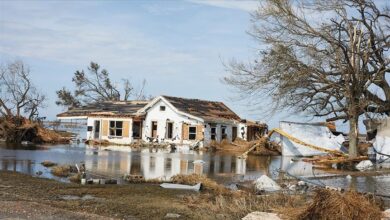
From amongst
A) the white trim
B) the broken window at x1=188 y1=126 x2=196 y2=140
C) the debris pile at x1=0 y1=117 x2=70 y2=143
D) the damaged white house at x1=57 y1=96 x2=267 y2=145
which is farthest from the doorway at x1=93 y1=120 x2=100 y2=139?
the broken window at x1=188 y1=126 x2=196 y2=140

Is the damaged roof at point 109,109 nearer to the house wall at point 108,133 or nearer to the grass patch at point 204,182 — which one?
the house wall at point 108,133

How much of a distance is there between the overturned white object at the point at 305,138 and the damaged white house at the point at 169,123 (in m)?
7.95

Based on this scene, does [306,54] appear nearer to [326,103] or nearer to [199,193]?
[326,103]

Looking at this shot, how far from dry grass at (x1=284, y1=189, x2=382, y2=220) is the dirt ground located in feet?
6.61

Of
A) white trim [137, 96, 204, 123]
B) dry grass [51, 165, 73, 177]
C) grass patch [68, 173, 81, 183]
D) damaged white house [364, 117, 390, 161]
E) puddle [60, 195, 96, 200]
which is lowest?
puddle [60, 195, 96, 200]

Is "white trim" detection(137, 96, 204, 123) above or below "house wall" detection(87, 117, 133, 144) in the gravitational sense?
above

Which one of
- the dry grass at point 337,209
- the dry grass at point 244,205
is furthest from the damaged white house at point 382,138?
the dry grass at point 337,209

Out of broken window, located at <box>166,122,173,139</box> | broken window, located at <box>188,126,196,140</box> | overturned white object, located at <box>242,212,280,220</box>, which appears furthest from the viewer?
broken window, located at <box>166,122,173,139</box>

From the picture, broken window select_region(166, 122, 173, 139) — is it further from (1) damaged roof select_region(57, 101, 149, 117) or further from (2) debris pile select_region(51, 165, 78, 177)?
(2) debris pile select_region(51, 165, 78, 177)

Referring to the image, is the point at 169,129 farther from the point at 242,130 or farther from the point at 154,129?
the point at 242,130

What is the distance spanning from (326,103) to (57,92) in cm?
5133

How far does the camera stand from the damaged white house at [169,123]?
43.3 metres

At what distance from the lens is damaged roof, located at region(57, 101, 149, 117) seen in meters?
47.5

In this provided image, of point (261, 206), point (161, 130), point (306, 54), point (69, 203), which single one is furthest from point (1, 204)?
point (161, 130)
